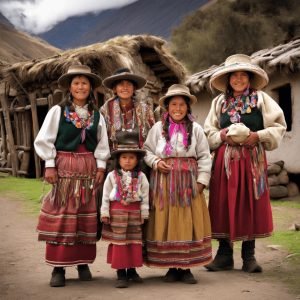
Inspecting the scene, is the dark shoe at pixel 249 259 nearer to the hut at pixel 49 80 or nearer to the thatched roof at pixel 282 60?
the thatched roof at pixel 282 60

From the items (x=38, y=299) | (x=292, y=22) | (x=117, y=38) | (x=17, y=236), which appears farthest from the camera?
(x=292, y=22)

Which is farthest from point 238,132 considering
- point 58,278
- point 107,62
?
point 107,62

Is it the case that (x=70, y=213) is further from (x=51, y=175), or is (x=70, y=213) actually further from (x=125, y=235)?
(x=125, y=235)

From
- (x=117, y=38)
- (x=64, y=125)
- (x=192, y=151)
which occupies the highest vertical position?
(x=117, y=38)

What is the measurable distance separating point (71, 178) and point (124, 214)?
528mm

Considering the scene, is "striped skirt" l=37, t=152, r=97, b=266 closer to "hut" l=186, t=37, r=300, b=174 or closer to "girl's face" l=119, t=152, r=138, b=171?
"girl's face" l=119, t=152, r=138, b=171

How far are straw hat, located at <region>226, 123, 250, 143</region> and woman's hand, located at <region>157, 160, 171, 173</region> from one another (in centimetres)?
66

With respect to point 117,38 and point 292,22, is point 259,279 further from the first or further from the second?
point 292,22

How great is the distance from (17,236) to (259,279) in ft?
10.9

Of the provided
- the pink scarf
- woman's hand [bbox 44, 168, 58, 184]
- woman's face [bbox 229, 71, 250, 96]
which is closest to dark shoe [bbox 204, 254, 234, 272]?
the pink scarf

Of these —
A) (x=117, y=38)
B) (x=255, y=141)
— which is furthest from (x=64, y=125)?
(x=117, y=38)

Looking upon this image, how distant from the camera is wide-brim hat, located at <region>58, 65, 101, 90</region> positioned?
4.20 m

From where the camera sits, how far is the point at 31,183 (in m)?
12.0

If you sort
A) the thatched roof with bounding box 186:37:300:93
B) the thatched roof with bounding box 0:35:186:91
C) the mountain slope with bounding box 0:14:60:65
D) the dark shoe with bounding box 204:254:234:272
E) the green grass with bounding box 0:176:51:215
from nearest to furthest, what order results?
the dark shoe with bounding box 204:254:234:272 < the green grass with bounding box 0:176:51:215 < the thatched roof with bounding box 186:37:300:93 < the thatched roof with bounding box 0:35:186:91 < the mountain slope with bounding box 0:14:60:65
